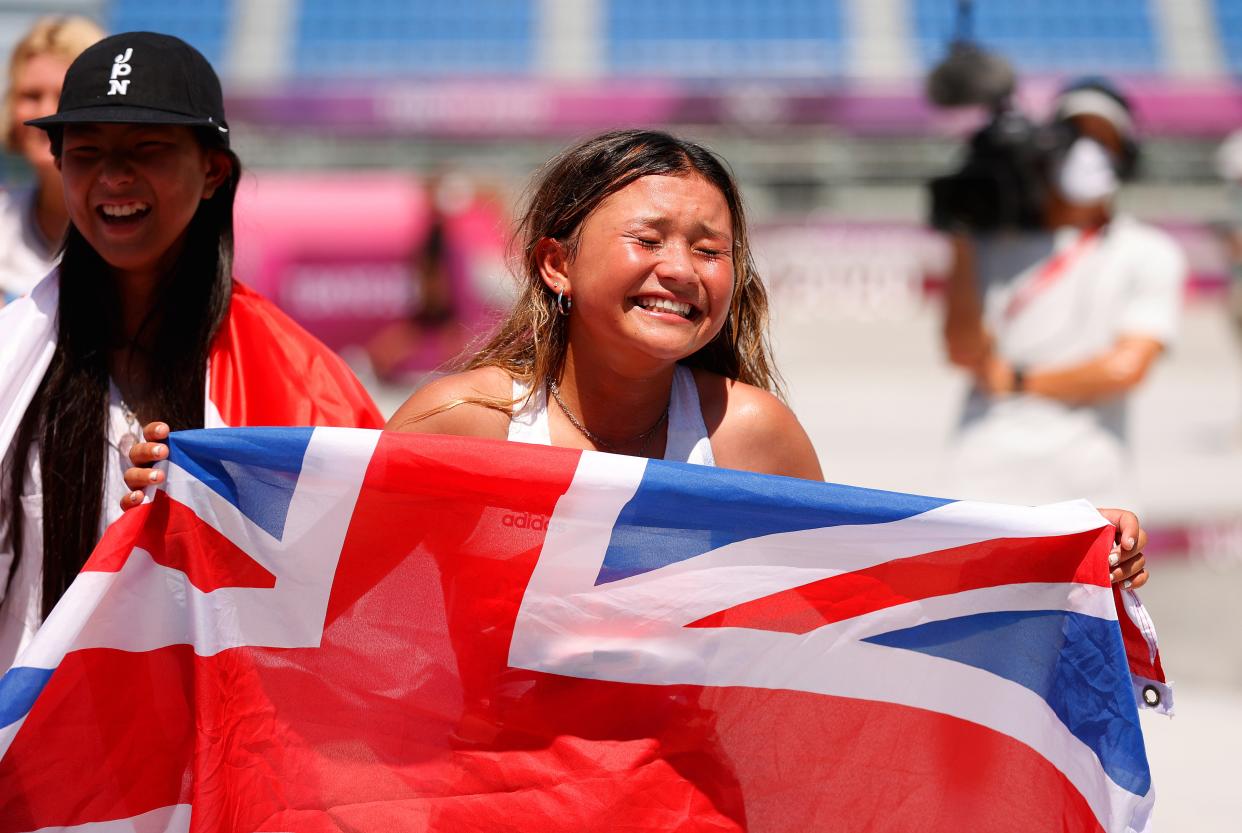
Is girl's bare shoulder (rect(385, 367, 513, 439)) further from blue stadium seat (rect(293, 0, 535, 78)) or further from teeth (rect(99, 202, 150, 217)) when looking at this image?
blue stadium seat (rect(293, 0, 535, 78))

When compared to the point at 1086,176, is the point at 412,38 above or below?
above

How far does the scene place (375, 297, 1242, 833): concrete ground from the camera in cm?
419

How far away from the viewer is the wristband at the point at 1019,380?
13.3 feet

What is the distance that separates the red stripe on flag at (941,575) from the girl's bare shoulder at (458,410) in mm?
416

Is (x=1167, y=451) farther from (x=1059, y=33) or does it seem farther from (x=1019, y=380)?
(x=1059, y=33)

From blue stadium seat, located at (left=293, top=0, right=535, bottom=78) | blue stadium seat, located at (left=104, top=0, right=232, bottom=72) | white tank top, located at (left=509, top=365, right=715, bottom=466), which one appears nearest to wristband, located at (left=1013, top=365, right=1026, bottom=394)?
white tank top, located at (left=509, top=365, right=715, bottom=466)

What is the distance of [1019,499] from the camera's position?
3920mm

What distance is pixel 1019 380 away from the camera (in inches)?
160

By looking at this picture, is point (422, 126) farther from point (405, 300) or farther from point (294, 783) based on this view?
point (294, 783)

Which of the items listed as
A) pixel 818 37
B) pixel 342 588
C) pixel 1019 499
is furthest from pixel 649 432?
pixel 818 37

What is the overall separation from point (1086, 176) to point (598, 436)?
2.73m

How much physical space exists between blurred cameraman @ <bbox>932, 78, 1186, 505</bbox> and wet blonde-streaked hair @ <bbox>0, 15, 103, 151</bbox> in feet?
8.32

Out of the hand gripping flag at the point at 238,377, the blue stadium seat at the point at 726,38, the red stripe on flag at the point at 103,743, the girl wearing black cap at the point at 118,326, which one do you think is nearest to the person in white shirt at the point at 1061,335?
the hand gripping flag at the point at 238,377

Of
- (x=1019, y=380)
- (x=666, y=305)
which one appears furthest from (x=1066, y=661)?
(x=1019, y=380)
